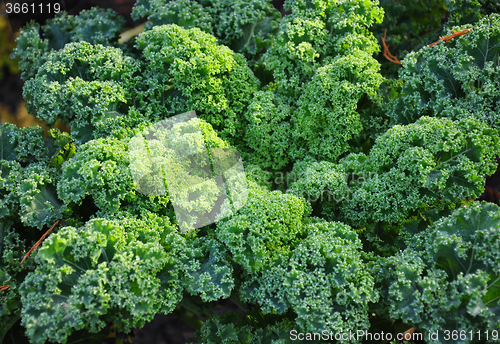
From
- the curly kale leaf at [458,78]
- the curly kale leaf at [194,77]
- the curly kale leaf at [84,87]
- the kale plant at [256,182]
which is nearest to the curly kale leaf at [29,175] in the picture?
the kale plant at [256,182]

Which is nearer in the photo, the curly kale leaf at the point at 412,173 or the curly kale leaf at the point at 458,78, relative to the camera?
the curly kale leaf at the point at 412,173

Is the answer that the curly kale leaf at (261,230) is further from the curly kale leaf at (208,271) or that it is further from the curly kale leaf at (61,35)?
the curly kale leaf at (61,35)

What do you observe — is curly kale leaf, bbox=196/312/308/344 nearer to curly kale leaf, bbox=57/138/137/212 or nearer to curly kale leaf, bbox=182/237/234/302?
curly kale leaf, bbox=182/237/234/302

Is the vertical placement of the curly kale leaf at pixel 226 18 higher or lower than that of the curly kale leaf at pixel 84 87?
higher

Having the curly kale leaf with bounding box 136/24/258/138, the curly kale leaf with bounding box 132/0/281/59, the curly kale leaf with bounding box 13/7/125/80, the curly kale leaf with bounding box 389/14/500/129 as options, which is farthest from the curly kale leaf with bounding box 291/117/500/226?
the curly kale leaf with bounding box 13/7/125/80

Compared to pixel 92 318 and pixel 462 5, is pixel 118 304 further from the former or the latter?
pixel 462 5

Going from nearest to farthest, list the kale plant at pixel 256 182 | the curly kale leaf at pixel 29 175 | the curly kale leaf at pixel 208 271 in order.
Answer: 1. the kale plant at pixel 256 182
2. the curly kale leaf at pixel 208 271
3. the curly kale leaf at pixel 29 175
